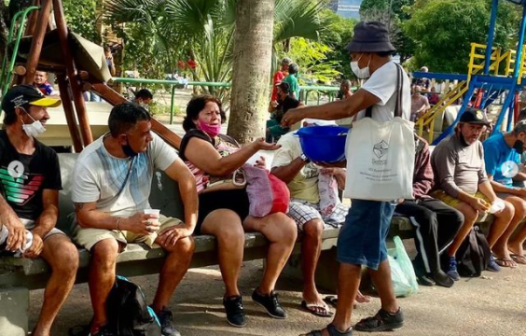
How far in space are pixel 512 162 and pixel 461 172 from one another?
3.47 feet

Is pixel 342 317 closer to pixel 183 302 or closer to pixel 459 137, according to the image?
pixel 183 302

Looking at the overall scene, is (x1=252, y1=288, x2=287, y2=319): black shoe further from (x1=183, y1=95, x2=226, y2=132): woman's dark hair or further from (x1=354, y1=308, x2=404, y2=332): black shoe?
(x1=183, y1=95, x2=226, y2=132): woman's dark hair

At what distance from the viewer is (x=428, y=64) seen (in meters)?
27.7

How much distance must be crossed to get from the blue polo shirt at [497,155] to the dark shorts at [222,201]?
3154 mm

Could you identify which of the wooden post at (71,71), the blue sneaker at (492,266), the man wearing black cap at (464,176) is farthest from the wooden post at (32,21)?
the blue sneaker at (492,266)

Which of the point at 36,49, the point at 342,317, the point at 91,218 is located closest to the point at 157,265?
the point at 91,218

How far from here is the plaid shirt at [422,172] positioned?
5.89 metres

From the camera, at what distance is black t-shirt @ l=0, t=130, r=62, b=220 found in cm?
393

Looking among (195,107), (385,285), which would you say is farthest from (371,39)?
(385,285)

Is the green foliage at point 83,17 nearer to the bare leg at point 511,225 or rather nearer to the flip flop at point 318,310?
the bare leg at point 511,225

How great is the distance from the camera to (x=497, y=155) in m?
6.93

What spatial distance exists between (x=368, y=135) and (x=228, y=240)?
3.55 feet

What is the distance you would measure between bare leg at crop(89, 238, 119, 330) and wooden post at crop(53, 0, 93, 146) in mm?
2023

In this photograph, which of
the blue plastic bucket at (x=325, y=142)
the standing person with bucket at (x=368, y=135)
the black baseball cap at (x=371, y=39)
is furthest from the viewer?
the blue plastic bucket at (x=325, y=142)
